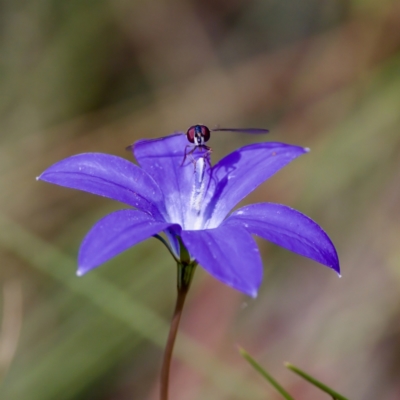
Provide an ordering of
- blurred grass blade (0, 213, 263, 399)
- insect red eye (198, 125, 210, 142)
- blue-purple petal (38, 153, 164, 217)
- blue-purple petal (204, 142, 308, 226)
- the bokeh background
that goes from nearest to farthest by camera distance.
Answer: blue-purple petal (38, 153, 164, 217) → blue-purple petal (204, 142, 308, 226) → insect red eye (198, 125, 210, 142) → blurred grass blade (0, 213, 263, 399) → the bokeh background

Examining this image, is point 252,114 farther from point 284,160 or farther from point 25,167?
point 284,160

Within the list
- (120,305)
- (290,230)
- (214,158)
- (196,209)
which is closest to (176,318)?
(290,230)

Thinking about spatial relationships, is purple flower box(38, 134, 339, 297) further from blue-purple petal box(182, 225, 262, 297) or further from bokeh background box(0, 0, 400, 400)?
bokeh background box(0, 0, 400, 400)

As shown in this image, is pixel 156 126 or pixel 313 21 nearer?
pixel 156 126

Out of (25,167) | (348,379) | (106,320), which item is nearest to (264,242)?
(348,379)

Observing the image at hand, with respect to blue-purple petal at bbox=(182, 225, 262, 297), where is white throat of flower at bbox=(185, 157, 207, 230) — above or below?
above

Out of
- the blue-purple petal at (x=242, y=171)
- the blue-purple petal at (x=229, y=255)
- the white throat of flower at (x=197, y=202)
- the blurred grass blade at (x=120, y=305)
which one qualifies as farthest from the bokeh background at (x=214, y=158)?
the blue-purple petal at (x=229, y=255)

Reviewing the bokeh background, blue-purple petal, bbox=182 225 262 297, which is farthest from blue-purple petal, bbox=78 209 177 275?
the bokeh background
